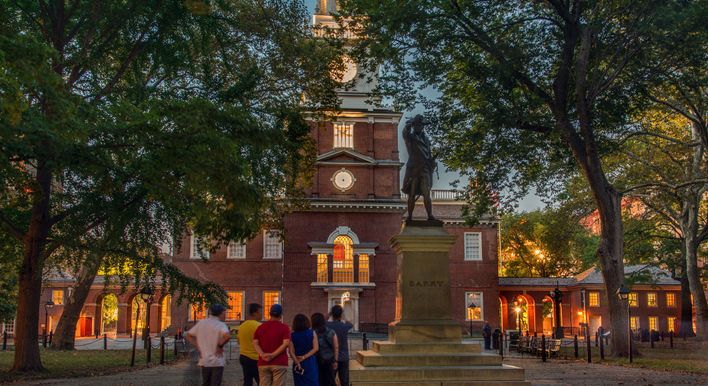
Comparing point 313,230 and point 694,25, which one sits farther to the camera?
point 313,230

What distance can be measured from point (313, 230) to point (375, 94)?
2117 centimetres

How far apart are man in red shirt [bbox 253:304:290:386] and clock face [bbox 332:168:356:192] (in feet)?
117

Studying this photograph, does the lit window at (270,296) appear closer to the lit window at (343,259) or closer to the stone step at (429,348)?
the lit window at (343,259)

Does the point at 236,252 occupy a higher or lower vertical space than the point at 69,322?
higher

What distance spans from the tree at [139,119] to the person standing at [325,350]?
17.2 feet

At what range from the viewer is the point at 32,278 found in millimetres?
18766

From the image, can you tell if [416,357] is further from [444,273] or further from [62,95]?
[62,95]

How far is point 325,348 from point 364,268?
3443 centimetres

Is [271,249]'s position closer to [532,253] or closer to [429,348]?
[532,253]

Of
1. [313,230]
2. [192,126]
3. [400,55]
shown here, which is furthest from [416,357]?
[313,230]

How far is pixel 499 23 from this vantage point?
23000mm

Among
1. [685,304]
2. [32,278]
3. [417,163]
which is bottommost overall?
[685,304]

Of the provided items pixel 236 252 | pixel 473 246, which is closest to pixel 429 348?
pixel 236 252

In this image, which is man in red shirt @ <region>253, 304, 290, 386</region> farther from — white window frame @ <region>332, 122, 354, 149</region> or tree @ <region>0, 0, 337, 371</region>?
white window frame @ <region>332, 122, 354, 149</region>
